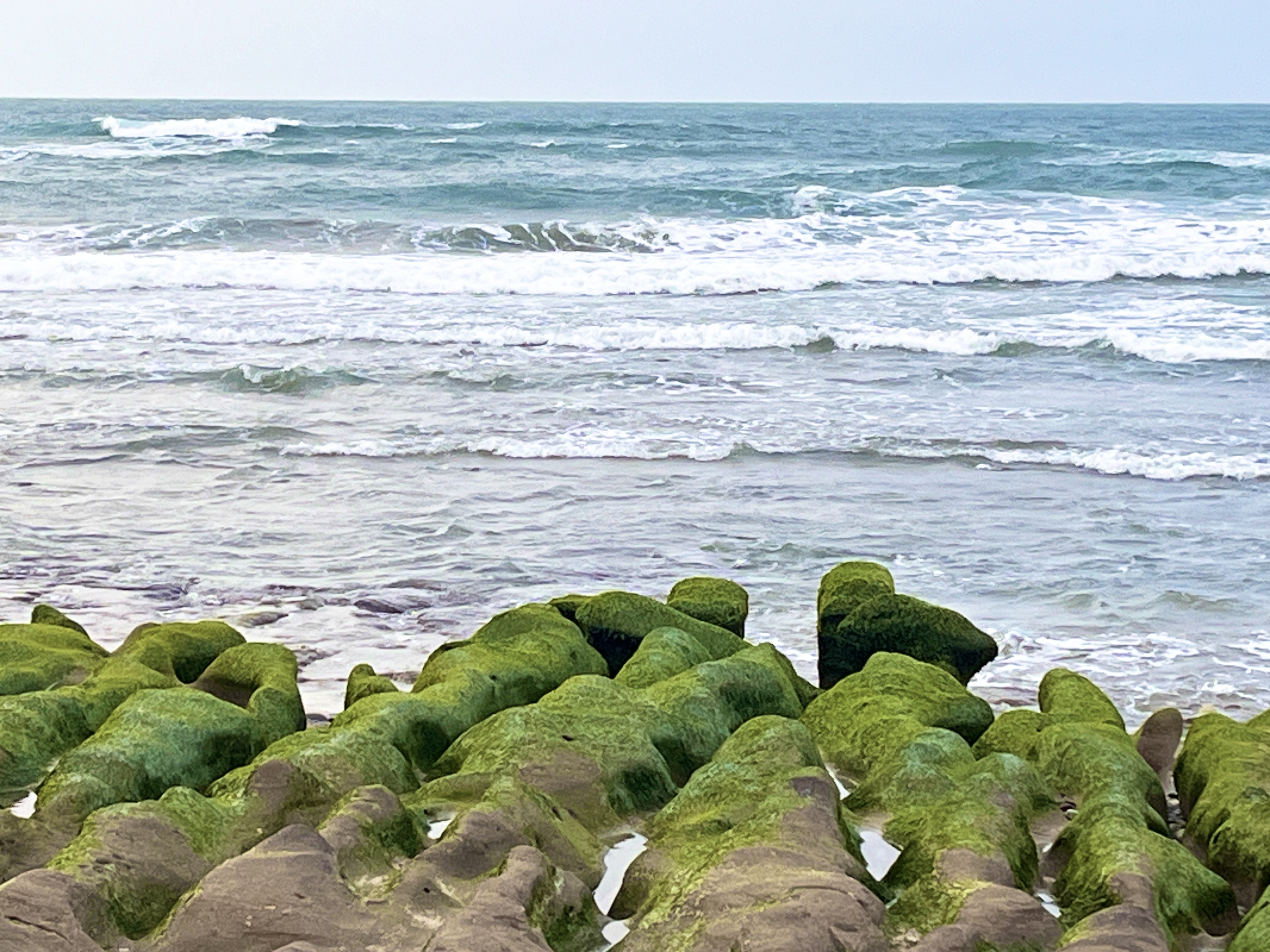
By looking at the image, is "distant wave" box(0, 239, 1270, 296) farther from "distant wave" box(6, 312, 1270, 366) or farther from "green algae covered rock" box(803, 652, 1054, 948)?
"green algae covered rock" box(803, 652, 1054, 948)

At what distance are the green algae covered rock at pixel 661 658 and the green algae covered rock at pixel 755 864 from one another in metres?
0.70

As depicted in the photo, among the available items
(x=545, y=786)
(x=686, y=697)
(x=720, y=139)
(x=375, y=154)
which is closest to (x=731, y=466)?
(x=686, y=697)

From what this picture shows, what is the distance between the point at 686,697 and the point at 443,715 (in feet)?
Answer: 2.22

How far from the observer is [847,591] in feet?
15.7

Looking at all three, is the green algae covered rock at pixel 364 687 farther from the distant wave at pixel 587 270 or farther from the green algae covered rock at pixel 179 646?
the distant wave at pixel 587 270

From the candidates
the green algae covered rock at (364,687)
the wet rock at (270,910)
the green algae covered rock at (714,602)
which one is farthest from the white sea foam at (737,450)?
the wet rock at (270,910)

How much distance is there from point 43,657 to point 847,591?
2632mm

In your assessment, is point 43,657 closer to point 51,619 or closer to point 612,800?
point 51,619

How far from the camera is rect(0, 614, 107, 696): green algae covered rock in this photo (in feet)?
13.2

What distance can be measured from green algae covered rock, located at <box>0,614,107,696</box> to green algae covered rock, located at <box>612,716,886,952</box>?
1985 millimetres

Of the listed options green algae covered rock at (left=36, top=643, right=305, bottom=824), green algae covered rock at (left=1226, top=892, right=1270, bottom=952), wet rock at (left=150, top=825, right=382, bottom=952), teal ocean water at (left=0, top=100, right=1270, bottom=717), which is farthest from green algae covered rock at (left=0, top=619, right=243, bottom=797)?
green algae covered rock at (left=1226, top=892, right=1270, bottom=952)

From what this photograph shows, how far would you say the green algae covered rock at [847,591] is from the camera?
476 centimetres

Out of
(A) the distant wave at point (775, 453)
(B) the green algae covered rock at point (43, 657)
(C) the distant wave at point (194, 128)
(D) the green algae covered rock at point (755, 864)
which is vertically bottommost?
(A) the distant wave at point (775, 453)

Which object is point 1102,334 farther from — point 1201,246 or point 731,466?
point 1201,246
